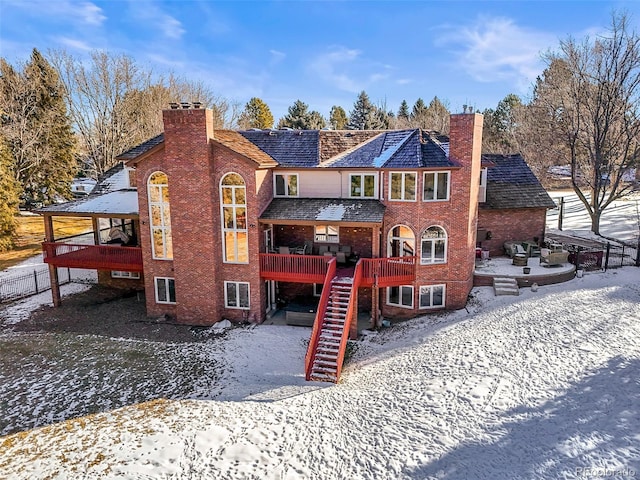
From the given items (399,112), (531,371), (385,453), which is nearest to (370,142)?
(531,371)

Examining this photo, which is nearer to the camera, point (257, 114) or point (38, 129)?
point (38, 129)

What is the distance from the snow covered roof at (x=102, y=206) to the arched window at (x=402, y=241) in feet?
40.4

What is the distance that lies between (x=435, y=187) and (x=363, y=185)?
3309mm

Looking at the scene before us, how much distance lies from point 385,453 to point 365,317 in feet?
33.3

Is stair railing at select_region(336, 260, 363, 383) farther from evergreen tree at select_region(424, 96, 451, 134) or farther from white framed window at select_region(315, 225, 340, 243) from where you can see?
evergreen tree at select_region(424, 96, 451, 134)

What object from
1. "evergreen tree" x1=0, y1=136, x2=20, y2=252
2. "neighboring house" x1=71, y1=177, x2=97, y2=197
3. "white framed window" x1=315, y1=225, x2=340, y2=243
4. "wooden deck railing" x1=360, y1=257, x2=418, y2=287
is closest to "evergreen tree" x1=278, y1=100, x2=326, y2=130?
"neighboring house" x1=71, y1=177, x2=97, y2=197

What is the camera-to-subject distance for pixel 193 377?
1532cm

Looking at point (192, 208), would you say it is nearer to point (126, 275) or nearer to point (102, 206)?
point (102, 206)

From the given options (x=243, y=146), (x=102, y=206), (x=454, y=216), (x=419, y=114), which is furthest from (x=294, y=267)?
(x=419, y=114)

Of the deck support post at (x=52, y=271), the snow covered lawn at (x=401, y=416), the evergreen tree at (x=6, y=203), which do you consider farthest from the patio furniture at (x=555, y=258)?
the evergreen tree at (x=6, y=203)

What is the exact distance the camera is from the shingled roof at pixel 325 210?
18906mm

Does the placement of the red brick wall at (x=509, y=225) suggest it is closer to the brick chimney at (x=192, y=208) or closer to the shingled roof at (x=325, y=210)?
the shingled roof at (x=325, y=210)

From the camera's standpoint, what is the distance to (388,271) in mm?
19359

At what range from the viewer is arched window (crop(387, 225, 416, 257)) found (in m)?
19.9
